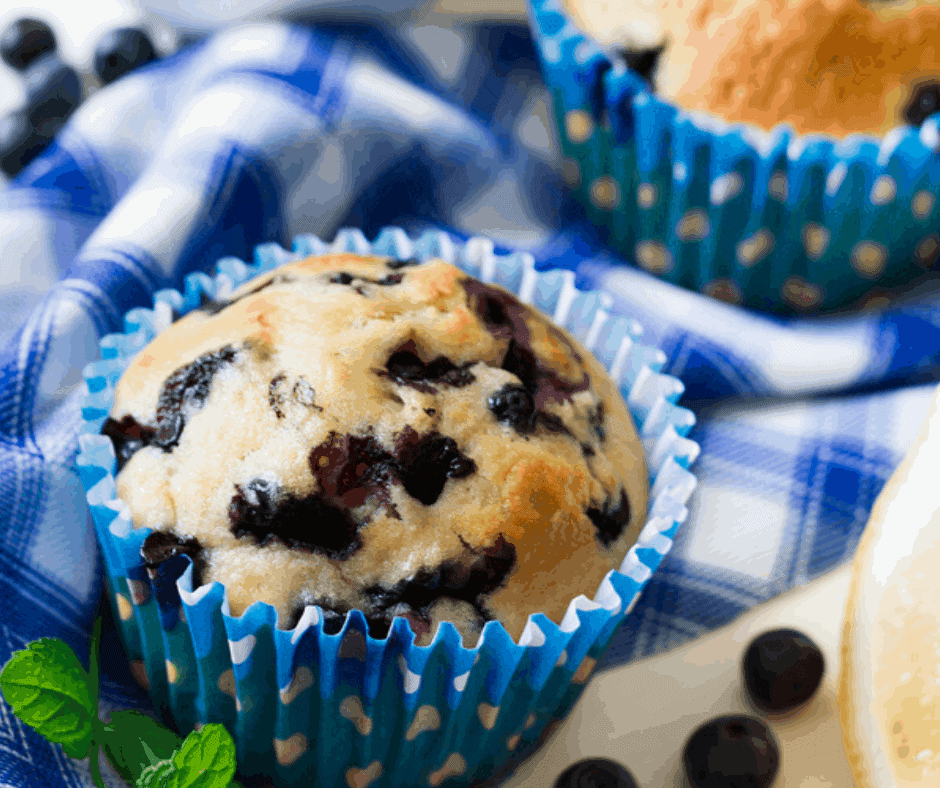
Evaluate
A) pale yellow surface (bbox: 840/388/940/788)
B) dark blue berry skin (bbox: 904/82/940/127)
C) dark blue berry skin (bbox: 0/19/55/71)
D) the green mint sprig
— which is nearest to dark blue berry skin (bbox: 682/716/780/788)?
pale yellow surface (bbox: 840/388/940/788)

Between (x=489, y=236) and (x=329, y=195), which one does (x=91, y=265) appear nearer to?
(x=329, y=195)

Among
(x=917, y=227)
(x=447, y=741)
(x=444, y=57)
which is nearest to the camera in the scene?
(x=447, y=741)

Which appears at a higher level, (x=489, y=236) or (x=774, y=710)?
(x=489, y=236)

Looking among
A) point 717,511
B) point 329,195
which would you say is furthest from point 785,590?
point 329,195

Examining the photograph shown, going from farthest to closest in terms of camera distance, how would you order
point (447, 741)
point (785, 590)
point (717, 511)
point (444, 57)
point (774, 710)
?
point (444, 57) → point (717, 511) → point (785, 590) → point (774, 710) → point (447, 741)

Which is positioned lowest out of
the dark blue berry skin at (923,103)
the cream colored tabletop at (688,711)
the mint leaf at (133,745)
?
the cream colored tabletop at (688,711)

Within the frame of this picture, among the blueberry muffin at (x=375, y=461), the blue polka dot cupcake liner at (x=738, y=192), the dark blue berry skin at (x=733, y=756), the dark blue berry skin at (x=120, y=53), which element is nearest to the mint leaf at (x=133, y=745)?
the blueberry muffin at (x=375, y=461)

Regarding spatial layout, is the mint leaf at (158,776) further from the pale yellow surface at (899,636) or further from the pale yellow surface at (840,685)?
the pale yellow surface at (899,636)
